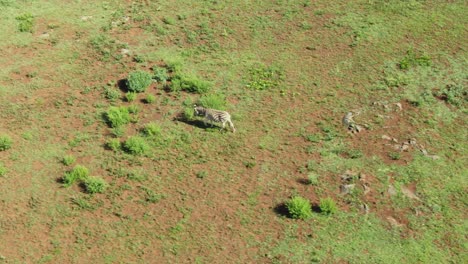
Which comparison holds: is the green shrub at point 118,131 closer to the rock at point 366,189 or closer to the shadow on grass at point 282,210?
the shadow on grass at point 282,210

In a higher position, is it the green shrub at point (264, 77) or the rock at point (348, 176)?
the green shrub at point (264, 77)

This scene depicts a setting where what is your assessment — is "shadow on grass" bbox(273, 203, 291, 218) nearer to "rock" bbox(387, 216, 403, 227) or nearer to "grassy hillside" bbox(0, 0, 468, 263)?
"grassy hillside" bbox(0, 0, 468, 263)

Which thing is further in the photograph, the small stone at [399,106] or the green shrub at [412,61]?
the green shrub at [412,61]

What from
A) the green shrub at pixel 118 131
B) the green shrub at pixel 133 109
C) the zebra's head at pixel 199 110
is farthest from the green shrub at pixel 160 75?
the green shrub at pixel 118 131

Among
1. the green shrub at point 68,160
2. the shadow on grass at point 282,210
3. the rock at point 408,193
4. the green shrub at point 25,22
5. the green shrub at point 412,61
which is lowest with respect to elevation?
the shadow on grass at point 282,210

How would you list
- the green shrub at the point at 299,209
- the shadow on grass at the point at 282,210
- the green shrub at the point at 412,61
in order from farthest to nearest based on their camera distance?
the green shrub at the point at 412,61, the shadow on grass at the point at 282,210, the green shrub at the point at 299,209

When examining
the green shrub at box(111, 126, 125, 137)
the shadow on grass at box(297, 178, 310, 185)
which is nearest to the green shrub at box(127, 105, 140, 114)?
the green shrub at box(111, 126, 125, 137)

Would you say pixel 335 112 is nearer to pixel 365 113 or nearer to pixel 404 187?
pixel 365 113

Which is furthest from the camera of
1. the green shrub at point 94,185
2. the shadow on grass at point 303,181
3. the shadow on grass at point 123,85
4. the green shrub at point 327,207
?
the shadow on grass at point 123,85
